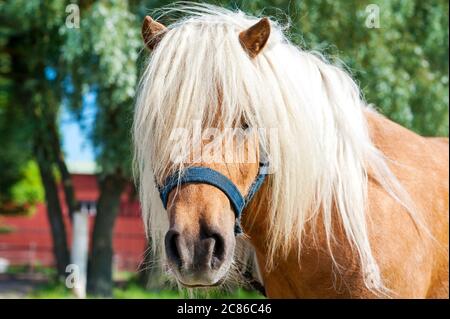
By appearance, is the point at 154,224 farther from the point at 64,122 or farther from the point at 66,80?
the point at 64,122

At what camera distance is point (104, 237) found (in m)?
12.6

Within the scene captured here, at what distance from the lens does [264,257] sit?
10.5ft

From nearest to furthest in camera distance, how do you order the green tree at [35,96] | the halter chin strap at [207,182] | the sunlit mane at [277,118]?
the halter chin strap at [207,182] < the sunlit mane at [277,118] < the green tree at [35,96]

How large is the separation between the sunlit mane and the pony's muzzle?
320mm

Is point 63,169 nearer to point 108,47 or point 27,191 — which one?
point 108,47

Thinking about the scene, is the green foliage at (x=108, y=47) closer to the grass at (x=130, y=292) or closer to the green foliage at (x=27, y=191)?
the grass at (x=130, y=292)

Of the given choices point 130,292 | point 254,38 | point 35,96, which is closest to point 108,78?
point 35,96

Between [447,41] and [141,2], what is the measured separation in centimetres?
434

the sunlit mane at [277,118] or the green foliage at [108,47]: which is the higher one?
the sunlit mane at [277,118]

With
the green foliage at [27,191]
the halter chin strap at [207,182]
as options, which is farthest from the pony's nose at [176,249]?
the green foliage at [27,191]

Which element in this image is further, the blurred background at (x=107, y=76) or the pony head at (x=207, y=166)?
the blurred background at (x=107, y=76)

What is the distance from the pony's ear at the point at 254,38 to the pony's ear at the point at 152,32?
0.41 m

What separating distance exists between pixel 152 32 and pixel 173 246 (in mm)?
1086

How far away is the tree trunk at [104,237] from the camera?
40.4ft
